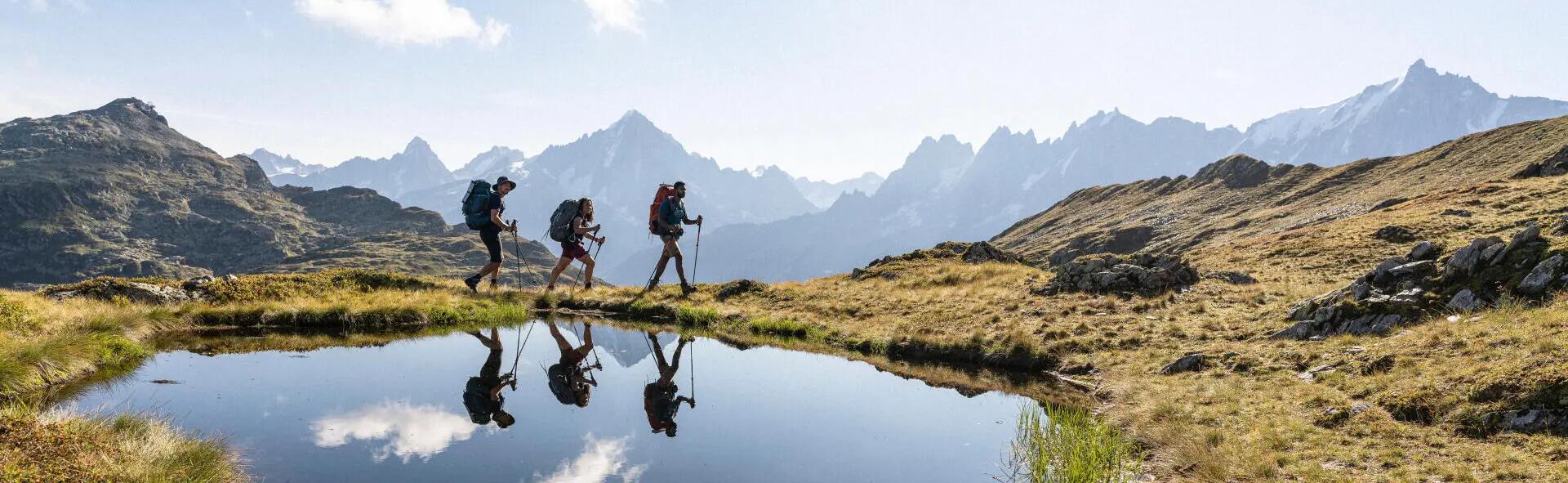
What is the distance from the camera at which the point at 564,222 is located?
22.2 m

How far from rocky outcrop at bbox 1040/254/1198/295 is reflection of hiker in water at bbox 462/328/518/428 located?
1667 centimetres

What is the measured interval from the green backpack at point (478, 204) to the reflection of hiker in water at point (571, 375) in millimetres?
7146

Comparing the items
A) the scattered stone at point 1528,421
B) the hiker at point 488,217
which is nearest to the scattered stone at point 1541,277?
the scattered stone at point 1528,421

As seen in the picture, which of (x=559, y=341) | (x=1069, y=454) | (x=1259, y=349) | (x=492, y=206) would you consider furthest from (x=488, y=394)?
(x=1259, y=349)

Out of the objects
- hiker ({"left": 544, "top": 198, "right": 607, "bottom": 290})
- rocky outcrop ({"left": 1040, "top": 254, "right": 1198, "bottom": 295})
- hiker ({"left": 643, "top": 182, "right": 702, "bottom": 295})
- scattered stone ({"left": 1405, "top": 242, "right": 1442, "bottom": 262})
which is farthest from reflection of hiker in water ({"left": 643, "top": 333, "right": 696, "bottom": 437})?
scattered stone ({"left": 1405, "top": 242, "right": 1442, "bottom": 262})

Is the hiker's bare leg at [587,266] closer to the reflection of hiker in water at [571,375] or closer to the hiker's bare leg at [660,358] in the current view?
the hiker's bare leg at [660,358]

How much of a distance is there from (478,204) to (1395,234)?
132ft

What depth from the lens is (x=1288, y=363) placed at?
40.1 ft

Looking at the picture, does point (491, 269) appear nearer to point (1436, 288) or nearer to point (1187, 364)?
point (1187, 364)

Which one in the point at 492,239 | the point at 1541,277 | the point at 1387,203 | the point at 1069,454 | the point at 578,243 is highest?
the point at 1387,203

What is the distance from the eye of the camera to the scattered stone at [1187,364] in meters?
13.0

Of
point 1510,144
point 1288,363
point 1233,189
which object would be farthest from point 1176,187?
point 1288,363

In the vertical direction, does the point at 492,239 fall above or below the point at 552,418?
above

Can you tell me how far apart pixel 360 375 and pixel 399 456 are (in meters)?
4.27
